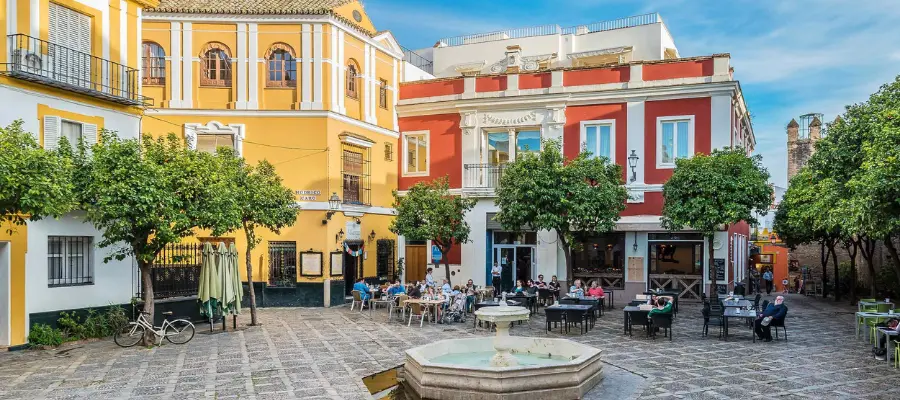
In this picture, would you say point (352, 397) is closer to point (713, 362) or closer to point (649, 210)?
point (713, 362)

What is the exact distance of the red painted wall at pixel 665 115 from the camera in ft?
74.7

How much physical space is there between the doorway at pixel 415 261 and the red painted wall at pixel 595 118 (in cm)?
672

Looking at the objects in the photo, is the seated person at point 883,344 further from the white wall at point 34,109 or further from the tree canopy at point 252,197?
the white wall at point 34,109

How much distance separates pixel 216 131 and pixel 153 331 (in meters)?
10.2

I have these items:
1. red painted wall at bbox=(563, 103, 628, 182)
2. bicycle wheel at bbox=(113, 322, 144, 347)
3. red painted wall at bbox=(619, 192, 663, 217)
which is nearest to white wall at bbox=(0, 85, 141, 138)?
bicycle wheel at bbox=(113, 322, 144, 347)

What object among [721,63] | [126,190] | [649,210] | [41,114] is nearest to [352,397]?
[126,190]

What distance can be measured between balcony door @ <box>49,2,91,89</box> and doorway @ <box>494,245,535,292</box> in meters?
15.1

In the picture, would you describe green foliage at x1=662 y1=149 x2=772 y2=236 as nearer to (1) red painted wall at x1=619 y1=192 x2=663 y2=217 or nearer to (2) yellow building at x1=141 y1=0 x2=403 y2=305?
(1) red painted wall at x1=619 y1=192 x2=663 y2=217

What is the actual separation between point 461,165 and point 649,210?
23.4 feet

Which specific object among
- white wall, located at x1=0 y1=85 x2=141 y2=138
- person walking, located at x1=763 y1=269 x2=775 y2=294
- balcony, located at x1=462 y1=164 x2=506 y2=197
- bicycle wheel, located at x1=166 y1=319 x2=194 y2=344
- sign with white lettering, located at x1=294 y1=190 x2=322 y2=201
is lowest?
person walking, located at x1=763 y1=269 x2=775 y2=294

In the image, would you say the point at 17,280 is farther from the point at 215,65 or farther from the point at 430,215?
the point at 430,215

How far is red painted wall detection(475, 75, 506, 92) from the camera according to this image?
2569cm

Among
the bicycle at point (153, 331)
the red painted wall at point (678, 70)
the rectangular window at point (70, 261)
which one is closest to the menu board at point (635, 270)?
the red painted wall at point (678, 70)

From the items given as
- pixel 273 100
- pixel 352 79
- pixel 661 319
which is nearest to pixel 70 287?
pixel 273 100
